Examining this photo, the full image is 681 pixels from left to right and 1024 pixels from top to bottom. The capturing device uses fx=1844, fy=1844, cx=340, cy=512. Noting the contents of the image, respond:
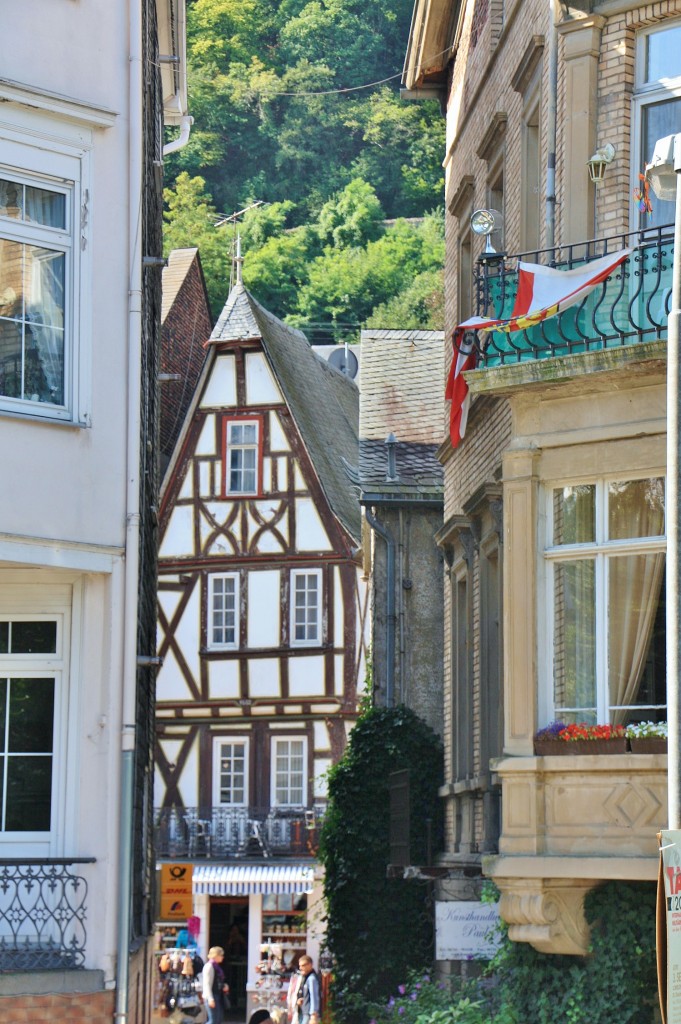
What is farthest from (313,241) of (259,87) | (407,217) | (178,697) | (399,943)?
(399,943)

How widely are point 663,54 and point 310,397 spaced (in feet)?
94.2

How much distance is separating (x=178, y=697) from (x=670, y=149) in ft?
102

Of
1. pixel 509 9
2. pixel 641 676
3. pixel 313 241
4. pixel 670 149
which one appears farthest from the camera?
pixel 313 241

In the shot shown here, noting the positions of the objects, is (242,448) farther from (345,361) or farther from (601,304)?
(601,304)

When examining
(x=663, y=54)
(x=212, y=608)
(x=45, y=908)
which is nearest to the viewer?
(x=45, y=908)

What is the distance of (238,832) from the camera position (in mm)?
40281

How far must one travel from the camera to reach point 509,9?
1850 cm

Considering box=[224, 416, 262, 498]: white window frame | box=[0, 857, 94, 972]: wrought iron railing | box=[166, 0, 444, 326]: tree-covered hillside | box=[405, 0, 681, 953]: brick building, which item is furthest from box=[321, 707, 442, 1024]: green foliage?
box=[166, 0, 444, 326]: tree-covered hillside

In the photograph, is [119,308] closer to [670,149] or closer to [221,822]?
[670,149]

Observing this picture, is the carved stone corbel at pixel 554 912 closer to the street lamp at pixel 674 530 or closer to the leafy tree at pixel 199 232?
the street lamp at pixel 674 530

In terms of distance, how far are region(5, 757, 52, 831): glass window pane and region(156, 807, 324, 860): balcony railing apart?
2714cm

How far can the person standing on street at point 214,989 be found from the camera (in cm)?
2402

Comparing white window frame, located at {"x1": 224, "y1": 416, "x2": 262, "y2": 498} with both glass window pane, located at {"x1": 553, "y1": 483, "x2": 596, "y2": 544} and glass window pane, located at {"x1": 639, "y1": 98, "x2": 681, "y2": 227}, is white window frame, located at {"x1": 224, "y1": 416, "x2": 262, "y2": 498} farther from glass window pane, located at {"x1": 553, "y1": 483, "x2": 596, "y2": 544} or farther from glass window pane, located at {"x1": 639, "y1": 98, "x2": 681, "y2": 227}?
glass window pane, located at {"x1": 553, "y1": 483, "x2": 596, "y2": 544}

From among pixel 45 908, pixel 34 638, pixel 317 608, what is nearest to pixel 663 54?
pixel 34 638
